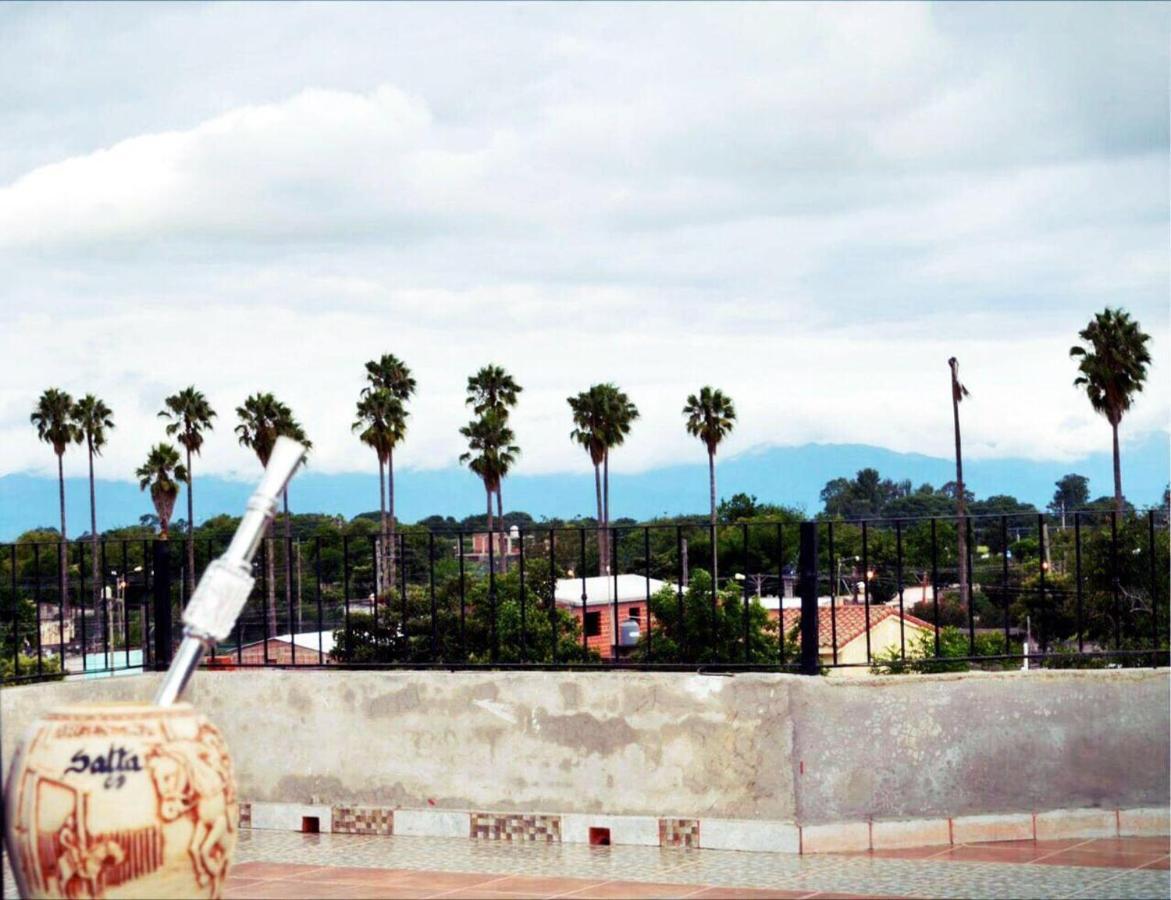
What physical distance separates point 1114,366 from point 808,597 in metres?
57.2

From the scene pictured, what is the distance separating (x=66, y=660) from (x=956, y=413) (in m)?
55.0

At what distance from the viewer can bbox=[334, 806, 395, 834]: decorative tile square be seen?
9.05 meters

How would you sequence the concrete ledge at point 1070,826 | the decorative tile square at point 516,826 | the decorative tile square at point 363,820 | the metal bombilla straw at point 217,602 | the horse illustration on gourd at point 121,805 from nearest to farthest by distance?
the horse illustration on gourd at point 121,805
the metal bombilla straw at point 217,602
the concrete ledge at point 1070,826
the decorative tile square at point 516,826
the decorative tile square at point 363,820

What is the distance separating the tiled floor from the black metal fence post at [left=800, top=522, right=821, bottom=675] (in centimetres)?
103

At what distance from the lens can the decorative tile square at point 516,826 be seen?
8695mm

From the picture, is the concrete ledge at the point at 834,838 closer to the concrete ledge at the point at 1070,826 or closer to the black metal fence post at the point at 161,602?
the concrete ledge at the point at 1070,826

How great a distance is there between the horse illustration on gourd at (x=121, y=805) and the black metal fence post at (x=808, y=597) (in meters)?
3.79

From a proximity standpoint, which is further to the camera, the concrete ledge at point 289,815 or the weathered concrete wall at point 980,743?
the concrete ledge at point 289,815

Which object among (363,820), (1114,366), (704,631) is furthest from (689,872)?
(1114,366)

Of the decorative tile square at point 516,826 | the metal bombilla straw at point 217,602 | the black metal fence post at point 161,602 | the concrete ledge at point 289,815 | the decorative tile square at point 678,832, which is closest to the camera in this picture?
the metal bombilla straw at point 217,602

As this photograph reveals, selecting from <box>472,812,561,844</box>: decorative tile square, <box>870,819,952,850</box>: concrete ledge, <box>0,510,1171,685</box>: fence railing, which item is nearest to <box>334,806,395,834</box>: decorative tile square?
<box>472,812,561,844</box>: decorative tile square

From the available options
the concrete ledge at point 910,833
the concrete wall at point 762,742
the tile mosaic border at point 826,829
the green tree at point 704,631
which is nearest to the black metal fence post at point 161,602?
the concrete wall at point 762,742

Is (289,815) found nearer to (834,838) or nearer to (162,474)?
(834,838)

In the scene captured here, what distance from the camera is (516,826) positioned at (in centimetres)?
877
